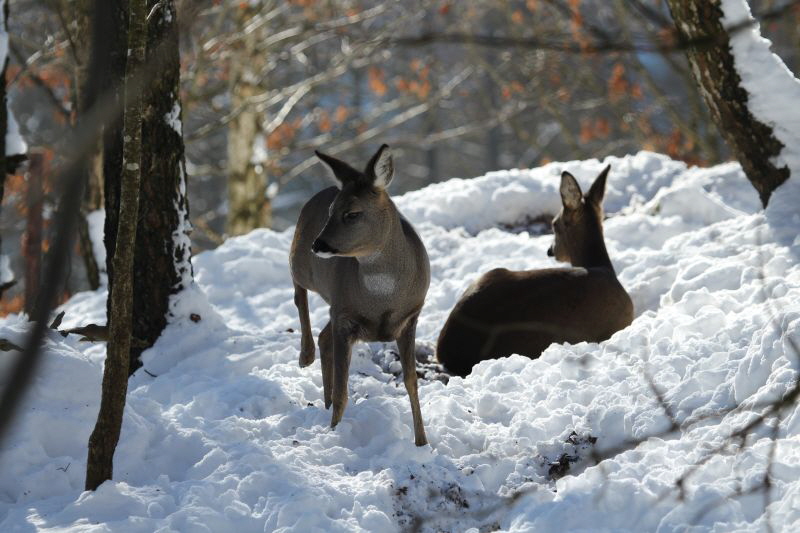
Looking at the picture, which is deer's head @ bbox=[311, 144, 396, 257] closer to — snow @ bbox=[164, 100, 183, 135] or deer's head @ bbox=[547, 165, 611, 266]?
snow @ bbox=[164, 100, 183, 135]

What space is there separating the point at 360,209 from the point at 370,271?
1.26 ft

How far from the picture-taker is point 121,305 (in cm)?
469

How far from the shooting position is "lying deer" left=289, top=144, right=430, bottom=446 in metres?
5.55

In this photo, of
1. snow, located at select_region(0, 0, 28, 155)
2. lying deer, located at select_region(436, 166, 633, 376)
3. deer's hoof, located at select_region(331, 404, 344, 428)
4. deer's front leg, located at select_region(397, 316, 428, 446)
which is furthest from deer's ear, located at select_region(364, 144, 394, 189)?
snow, located at select_region(0, 0, 28, 155)

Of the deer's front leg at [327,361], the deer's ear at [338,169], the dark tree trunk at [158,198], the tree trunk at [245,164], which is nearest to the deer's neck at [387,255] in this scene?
the deer's ear at [338,169]

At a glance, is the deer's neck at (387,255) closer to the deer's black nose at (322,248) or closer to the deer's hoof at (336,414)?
the deer's black nose at (322,248)

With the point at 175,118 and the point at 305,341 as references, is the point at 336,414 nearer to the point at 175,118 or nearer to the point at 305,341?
the point at 305,341

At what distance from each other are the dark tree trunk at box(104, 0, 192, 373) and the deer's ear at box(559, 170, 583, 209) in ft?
10.2

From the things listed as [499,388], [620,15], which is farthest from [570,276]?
[620,15]

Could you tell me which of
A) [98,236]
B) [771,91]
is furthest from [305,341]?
[98,236]

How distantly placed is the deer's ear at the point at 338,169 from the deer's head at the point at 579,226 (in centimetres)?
290

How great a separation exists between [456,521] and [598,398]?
1.36 meters

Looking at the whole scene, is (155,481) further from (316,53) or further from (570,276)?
(316,53)

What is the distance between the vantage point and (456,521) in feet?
15.5
